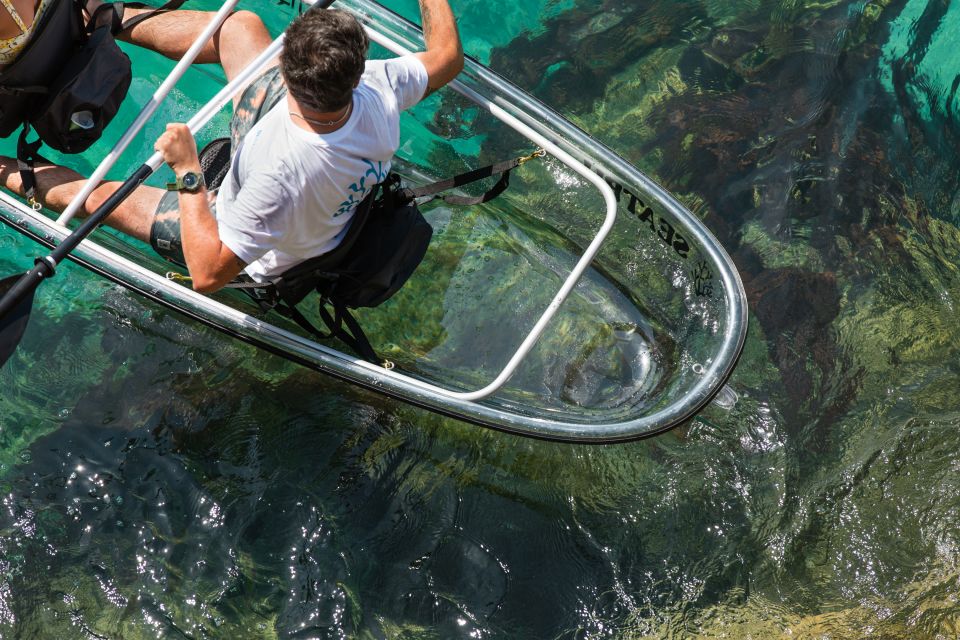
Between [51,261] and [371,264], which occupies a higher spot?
[371,264]

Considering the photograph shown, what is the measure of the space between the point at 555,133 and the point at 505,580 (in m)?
1.71

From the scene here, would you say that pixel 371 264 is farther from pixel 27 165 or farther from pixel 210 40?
pixel 27 165

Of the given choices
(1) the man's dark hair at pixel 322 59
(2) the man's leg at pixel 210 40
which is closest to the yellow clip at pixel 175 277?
(2) the man's leg at pixel 210 40

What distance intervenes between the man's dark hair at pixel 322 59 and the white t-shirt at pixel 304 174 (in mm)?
138

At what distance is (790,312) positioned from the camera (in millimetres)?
3783

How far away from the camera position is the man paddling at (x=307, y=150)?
208 cm

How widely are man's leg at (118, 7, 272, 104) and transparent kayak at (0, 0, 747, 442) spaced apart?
1.42 feet

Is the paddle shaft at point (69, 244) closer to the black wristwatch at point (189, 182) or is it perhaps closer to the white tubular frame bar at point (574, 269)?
the black wristwatch at point (189, 182)

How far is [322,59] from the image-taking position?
202 cm

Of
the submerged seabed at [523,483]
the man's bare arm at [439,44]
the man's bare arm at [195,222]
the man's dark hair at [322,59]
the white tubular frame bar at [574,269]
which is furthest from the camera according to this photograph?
the submerged seabed at [523,483]

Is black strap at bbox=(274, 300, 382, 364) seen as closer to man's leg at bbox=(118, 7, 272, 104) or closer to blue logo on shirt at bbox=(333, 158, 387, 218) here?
blue logo on shirt at bbox=(333, 158, 387, 218)

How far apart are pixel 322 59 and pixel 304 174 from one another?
12.5 inches

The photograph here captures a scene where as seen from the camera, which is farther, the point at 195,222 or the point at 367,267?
the point at 367,267

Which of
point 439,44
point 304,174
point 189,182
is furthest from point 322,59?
point 439,44
